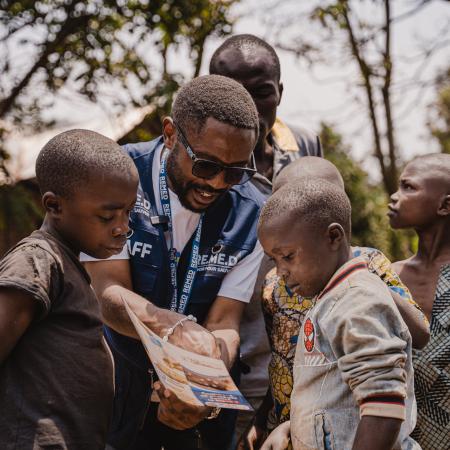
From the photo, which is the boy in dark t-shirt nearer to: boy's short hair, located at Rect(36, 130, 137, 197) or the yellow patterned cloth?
boy's short hair, located at Rect(36, 130, 137, 197)

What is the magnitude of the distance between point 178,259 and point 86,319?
780 mm

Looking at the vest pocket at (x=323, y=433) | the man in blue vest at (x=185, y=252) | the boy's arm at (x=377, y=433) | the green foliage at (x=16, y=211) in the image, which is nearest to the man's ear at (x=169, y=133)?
the man in blue vest at (x=185, y=252)

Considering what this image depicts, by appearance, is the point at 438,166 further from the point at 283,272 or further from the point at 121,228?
the point at 121,228

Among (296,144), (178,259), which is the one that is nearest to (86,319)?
(178,259)

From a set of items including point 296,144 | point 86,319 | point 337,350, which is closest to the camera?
point 337,350

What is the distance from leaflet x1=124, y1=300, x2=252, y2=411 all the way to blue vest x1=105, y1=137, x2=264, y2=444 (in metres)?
0.60

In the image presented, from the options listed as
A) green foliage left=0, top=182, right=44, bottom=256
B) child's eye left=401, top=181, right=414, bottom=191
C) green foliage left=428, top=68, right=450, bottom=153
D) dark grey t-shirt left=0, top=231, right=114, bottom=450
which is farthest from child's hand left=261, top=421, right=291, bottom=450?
green foliage left=428, top=68, right=450, bottom=153

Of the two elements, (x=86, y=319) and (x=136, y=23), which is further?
(x=136, y=23)

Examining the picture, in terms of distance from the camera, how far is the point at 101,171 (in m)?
2.49

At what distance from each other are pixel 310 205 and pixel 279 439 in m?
0.92

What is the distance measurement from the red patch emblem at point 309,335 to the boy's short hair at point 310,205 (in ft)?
1.19

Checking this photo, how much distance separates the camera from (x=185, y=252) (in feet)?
10.3

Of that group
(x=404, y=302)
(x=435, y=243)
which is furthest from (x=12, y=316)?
(x=435, y=243)

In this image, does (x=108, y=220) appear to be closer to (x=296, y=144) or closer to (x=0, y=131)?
(x=296, y=144)
